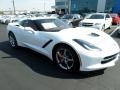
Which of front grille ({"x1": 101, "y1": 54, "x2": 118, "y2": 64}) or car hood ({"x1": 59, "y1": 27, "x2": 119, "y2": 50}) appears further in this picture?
car hood ({"x1": 59, "y1": 27, "x2": 119, "y2": 50})

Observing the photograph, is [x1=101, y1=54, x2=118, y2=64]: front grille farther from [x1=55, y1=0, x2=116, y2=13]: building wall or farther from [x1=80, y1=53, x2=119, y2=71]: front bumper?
[x1=55, y1=0, x2=116, y2=13]: building wall

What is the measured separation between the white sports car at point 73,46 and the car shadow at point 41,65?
0.19 m

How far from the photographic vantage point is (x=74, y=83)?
4.01 metres

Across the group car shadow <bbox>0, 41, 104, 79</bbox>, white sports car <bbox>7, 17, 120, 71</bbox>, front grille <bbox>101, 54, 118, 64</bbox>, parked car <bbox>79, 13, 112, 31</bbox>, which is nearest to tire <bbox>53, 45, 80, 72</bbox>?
white sports car <bbox>7, 17, 120, 71</bbox>

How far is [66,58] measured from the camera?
183 inches

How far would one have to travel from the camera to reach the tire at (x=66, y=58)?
435cm

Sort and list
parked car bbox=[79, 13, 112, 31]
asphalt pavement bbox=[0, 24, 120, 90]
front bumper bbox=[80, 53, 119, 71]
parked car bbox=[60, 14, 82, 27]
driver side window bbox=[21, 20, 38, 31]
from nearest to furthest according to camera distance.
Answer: asphalt pavement bbox=[0, 24, 120, 90] < front bumper bbox=[80, 53, 119, 71] < driver side window bbox=[21, 20, 38, 31] < parked car bbox=[79, 13, 112, 31] < parked car bbox=[60, 14, 82, 27]

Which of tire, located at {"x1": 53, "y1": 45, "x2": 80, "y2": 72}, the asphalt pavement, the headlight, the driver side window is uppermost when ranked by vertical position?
the driver side window

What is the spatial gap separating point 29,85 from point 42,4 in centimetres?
10515

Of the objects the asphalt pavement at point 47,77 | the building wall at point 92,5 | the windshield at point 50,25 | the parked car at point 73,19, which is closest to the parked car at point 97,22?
the parked car at point 73,19

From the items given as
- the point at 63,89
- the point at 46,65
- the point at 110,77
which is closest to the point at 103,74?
the point at 110,77

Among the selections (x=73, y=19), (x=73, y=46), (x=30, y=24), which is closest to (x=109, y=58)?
(x=73, y=46)

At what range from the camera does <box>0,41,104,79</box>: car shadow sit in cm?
443

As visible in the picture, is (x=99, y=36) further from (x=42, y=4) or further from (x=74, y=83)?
(x=42, y=4)
